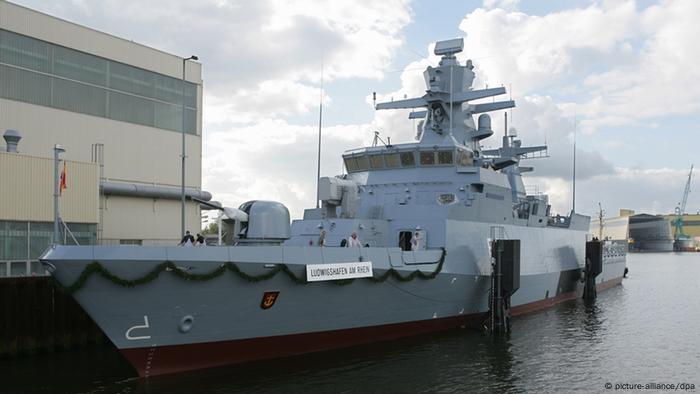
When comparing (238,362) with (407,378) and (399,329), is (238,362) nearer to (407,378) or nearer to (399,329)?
(407,378)

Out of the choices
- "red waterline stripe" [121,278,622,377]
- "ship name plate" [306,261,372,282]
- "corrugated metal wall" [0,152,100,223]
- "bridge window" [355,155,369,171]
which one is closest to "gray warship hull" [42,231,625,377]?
"red waterline stripe" [121,278,622,377]

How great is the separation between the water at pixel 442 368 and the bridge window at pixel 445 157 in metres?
4.72

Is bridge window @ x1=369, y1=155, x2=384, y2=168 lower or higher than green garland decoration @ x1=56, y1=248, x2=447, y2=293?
higher

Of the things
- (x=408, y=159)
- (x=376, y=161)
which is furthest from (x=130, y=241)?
(x=408, y=159)

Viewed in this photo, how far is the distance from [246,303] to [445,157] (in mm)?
8058

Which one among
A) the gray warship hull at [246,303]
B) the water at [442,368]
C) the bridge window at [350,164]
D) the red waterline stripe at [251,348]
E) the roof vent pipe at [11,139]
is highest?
the roof vent pipe at [11,139]

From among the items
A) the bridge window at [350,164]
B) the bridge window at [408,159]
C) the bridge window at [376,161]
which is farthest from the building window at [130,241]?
the bridge window at [408,159]

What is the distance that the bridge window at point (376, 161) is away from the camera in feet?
60.4

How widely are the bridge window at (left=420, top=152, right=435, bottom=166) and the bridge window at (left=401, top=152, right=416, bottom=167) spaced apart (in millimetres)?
254

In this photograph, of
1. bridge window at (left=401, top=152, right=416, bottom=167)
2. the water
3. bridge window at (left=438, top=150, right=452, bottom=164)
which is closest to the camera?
the water

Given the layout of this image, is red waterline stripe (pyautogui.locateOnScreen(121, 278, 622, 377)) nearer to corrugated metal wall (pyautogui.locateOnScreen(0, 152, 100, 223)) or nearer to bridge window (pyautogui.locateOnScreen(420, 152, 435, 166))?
bridge window (pyautogui.locateOnScreen(420, 152, 435, 166))

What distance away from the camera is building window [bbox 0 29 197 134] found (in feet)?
65.3

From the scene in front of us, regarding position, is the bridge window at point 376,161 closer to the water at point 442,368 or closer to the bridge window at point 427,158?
the bridge window at point 427,158

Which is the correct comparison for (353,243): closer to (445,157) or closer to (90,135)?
(445,157)
